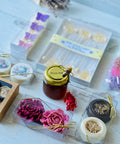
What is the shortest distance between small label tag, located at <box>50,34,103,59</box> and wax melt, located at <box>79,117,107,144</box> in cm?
32

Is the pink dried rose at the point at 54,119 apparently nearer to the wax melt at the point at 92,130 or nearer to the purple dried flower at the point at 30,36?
the wax melt at the point at 92,130

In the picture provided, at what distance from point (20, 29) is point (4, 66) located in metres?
0.25

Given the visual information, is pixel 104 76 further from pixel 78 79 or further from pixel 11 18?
pixel 11 18

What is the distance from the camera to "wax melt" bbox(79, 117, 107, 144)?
88 centimetres

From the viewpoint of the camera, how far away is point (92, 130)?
88 centimetres

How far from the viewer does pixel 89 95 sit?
104cm

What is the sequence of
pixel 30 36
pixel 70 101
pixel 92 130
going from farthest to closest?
1. pixel 30 36
2. pixel 70 101
3. pixel 92 130

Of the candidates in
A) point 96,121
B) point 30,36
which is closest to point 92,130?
point 96,121

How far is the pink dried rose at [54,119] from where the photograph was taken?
2.91ft

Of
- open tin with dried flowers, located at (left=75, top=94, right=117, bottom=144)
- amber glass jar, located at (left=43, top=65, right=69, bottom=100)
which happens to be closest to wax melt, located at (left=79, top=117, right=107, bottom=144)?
open tin with dried flowers, located at (left=75, top=94, right=117, bottom=144)

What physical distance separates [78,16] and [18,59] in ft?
1.34

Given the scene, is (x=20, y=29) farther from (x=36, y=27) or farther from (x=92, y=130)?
(x=92, y=130)

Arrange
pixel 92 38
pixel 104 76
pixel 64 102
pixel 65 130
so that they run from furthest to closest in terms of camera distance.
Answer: pixel 92 38, pixel 104 76, pixel 64 102, pixel 65 130

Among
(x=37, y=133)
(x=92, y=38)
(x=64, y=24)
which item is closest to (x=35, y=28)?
(x=64, y=24)
